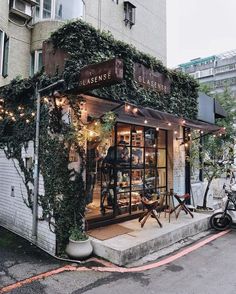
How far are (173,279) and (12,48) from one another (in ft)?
37.3

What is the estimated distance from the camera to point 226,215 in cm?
838

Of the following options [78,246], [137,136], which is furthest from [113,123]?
[78,246]

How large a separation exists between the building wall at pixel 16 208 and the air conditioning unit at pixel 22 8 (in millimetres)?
7026

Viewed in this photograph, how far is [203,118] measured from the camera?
11.1 m

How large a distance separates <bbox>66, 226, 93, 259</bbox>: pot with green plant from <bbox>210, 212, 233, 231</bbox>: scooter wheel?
4.43 meters

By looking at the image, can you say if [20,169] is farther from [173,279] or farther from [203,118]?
[203,118]

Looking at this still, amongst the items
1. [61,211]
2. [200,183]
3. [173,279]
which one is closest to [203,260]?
[173,279]

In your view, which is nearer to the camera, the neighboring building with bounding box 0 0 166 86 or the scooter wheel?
the scooter wheel

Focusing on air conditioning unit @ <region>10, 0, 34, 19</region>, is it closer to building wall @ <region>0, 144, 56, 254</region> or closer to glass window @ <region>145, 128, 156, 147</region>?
building wall @ <region>0, 144, 56, 254</region>

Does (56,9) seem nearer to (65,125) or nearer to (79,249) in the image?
(65,125)

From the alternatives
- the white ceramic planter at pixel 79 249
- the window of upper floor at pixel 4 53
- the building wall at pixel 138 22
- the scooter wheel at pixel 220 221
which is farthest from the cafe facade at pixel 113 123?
the building wall at pixel 138 22

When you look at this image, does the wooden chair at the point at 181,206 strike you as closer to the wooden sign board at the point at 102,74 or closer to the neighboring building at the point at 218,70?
the wooden sign board at the point at 102,74

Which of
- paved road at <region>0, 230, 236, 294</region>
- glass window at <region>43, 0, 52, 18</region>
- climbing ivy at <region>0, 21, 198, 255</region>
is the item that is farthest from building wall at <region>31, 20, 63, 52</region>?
paved road at <region>0, 230, 236, 294</region>

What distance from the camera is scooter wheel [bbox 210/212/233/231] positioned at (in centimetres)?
831
